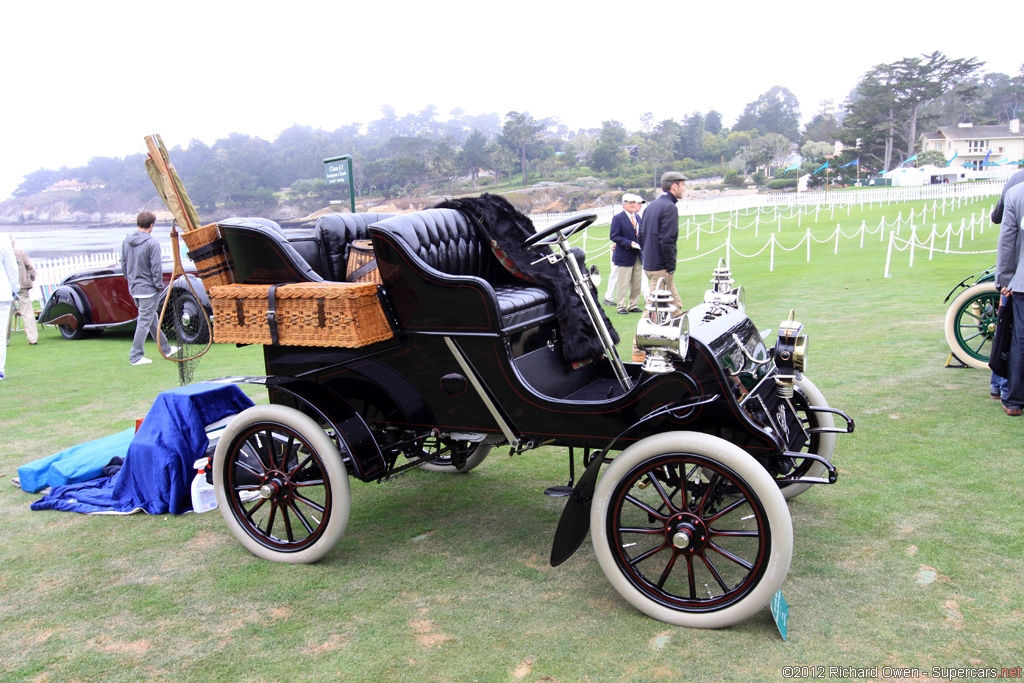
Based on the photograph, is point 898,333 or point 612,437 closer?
point 612,437

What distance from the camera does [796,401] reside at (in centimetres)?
340

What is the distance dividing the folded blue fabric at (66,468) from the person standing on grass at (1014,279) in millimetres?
5534

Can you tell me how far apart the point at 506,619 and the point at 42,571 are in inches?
83.2

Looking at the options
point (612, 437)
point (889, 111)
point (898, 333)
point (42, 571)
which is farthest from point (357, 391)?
point (889, 111)

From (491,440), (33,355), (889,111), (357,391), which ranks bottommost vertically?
(33,355)

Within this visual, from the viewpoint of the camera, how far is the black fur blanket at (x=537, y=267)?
3426mm

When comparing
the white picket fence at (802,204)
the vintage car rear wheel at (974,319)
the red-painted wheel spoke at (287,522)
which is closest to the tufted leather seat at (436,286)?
the red-painted wheel spoke at (287,522)

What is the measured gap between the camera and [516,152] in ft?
82.5

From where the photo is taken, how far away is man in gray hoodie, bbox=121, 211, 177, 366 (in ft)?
25.8

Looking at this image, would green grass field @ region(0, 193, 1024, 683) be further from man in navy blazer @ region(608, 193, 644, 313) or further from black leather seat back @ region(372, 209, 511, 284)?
man in navy blazer @ region(608, 193, 644, 313)

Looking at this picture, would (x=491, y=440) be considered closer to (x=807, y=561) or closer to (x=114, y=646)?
(x=807, y=561)

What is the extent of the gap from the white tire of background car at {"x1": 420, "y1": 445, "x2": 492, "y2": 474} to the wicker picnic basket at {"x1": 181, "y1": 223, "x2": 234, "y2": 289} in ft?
5.53

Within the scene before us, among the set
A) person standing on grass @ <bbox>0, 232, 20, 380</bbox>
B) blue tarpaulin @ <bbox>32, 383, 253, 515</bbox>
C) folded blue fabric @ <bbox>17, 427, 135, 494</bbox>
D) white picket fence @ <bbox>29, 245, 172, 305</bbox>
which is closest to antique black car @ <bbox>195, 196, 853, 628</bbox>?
blue tarpaulin @ <bbox>32, 383, 253, 515</bbox>

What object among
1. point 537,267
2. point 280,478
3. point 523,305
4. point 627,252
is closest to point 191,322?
point 280,478
